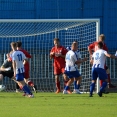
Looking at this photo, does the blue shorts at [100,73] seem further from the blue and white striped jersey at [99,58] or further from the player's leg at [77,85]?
the player's leg at [77,85]

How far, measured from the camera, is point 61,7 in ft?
109

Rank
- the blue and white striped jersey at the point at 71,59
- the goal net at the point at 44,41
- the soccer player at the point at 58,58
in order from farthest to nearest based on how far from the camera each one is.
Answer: the goal net at the point at 44,41
the soccer player at the point at 58,58
the blue and white striped jersey at the point at 71,59

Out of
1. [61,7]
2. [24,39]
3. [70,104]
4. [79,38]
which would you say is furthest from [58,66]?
[61,7]

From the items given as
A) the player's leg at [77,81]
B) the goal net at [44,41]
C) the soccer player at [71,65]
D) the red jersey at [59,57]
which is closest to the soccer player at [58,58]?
the red jersey at [59,57]

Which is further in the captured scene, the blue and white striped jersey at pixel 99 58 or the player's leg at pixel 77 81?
the player's leg at pixel 77 81

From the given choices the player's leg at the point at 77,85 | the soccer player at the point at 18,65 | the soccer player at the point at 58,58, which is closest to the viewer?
the soccer player at the point at 18,65

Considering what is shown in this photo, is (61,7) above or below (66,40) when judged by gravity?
above

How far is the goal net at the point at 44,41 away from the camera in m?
25.3

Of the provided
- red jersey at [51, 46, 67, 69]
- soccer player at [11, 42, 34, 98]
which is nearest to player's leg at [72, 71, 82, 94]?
red jersey at [51, 46, 67, 69]

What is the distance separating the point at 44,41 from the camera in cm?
2712

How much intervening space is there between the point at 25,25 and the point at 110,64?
4071mm

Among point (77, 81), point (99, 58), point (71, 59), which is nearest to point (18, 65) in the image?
point (99, 58)

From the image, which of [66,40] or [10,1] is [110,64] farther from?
[10,1]

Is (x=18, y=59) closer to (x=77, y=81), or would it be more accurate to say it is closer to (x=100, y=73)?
(x=100, y=73)
